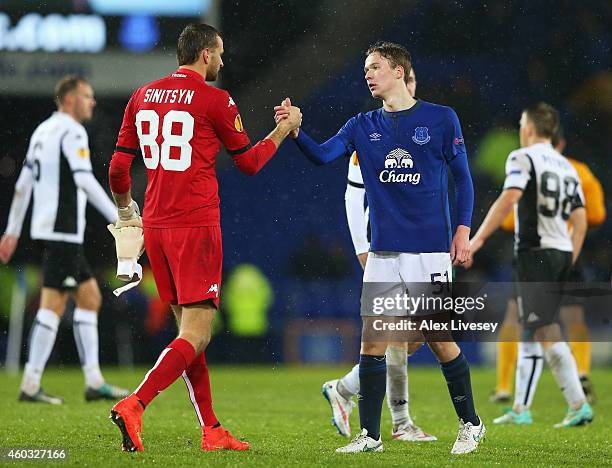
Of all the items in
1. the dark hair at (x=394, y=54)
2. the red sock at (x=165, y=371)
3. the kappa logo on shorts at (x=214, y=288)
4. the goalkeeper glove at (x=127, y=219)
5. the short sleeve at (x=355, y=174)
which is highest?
the dark hair at (x=394, y=54)

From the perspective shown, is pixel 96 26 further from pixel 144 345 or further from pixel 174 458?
pixel 174 458

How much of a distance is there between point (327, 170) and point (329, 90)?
71.7 inches

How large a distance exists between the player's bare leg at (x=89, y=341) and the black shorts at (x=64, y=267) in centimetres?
8

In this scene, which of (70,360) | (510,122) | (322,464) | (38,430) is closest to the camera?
(322,464)

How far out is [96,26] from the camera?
43.9 feet

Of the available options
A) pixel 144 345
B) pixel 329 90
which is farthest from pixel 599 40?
pixel 144 345

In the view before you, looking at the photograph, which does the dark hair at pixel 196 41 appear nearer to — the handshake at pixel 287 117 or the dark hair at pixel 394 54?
the handshake at pixel 287 117

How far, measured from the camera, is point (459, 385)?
4.82 metres

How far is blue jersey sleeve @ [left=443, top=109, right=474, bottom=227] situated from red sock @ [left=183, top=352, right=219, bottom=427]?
1302mm

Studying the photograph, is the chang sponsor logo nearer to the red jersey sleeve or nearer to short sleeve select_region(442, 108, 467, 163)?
short sleeve select_region(442, 108, 467, 163)

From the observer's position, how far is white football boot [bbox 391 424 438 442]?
5418 mm

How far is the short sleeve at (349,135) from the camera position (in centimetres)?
493

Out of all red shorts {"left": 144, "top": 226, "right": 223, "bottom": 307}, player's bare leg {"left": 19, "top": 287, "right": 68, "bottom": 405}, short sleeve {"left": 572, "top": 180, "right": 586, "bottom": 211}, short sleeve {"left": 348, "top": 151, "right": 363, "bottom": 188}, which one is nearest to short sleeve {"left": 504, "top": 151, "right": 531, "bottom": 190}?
short sleeve {"left": 572, "top": 180, "right": 586, "bottom": 211}

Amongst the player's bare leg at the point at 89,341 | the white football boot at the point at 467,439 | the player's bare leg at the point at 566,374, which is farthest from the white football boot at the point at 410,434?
the player's bare leg at the point at 89,341
